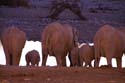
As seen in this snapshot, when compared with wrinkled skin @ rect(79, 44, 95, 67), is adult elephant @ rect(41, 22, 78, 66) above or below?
above

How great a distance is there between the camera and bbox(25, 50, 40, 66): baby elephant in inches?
482

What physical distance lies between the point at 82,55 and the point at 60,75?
5.16 metres

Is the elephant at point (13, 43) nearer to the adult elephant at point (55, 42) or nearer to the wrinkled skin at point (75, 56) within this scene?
the adult elephant at point (55, 42)

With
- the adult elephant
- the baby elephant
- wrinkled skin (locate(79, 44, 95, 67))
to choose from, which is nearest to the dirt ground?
the adult elephant

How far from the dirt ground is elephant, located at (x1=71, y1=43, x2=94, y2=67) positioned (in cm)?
391

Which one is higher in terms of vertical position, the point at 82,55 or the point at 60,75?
the point at 60,75

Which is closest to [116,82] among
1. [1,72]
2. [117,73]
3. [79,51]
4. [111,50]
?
[117,73]

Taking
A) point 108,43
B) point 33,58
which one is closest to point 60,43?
point 108,43

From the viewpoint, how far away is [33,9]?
1478 cm

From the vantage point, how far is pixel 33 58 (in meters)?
12.3

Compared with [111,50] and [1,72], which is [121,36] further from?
[1,72]

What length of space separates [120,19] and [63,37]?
4.59 meters

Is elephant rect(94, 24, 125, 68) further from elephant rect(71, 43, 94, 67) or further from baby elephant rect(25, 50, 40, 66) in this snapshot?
baby elephant rect(25, 50, 40, 66)

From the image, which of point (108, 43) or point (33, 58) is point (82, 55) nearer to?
point (33, 58)
